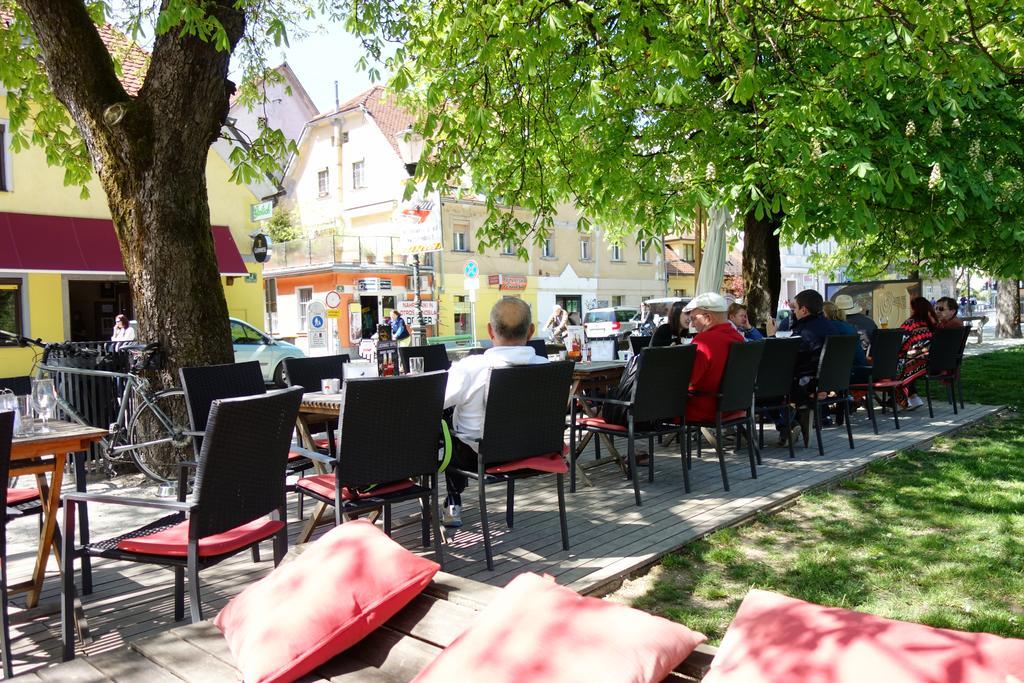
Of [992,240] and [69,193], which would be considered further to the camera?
[69,193]

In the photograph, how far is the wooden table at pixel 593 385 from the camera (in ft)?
21.6

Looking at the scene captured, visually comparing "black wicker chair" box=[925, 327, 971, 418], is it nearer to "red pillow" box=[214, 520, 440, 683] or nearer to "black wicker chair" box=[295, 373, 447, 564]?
"black wicker chair" box=[295, 373, 447, 564]

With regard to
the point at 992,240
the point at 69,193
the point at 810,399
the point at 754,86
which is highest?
the point at 69,193

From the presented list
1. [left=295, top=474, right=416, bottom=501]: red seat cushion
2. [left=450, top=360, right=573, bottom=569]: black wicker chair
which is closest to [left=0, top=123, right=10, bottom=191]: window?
[left=295, top=474, right=416, bottom=501]: red seat cushion

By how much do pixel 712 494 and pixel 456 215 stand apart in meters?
32.1

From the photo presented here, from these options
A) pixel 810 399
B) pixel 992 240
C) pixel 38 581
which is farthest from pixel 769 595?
pixel 992 240

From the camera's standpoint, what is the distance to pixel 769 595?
159 cm

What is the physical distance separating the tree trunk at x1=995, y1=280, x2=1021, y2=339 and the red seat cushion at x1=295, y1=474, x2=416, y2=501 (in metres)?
29.7

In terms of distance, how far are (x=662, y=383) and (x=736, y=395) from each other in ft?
2.84

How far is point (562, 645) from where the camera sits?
1577 mm

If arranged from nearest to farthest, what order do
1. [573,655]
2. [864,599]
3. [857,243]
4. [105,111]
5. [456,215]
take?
1. [573,655]
2. [864,599]
3. [105,111]
4. [857,243]
5. [456,215]

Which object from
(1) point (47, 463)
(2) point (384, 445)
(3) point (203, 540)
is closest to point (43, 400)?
(1) point (47, 463)

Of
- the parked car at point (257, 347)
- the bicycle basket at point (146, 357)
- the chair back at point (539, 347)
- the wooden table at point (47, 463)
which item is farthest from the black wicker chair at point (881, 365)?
the parked car at point (257, 347)

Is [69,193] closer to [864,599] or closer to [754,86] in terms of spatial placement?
[754,86]
